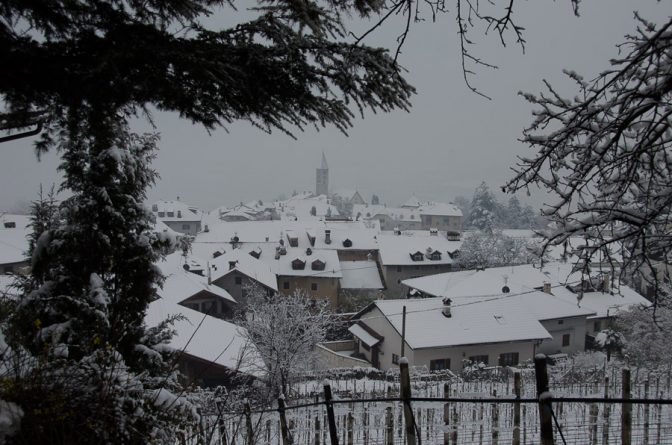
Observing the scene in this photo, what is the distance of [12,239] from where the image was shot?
3956cm

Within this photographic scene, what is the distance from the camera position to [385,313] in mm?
23234

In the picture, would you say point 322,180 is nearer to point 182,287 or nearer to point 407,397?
point 182,287

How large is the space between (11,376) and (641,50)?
5.47 m

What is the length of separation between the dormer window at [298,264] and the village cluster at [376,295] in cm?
9

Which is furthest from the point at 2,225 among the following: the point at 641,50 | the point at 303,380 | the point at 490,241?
the point at 641,50

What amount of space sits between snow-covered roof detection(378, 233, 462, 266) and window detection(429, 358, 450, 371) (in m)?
18.9

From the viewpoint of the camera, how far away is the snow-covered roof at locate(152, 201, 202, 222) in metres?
72.9

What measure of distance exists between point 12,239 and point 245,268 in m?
24.5

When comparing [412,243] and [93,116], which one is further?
[412,243]

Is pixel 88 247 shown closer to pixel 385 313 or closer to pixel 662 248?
pixel 662 248

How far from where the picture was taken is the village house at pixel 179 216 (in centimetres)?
7281

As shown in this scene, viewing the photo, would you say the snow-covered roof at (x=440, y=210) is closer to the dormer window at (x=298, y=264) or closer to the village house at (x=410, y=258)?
the village house at (x=410, y=258)

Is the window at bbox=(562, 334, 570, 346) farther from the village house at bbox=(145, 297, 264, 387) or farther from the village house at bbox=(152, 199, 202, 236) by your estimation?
the village house at bbox=(152, 199, 202, 236)

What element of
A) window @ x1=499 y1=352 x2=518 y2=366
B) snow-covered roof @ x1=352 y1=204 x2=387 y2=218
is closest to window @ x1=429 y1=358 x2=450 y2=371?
window @ x1=499 y1=352 x2=518 y2=366
